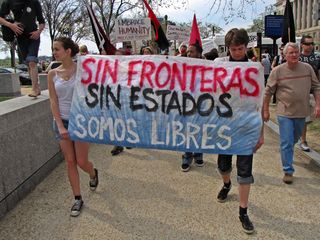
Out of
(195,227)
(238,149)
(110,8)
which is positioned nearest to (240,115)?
(238,149)

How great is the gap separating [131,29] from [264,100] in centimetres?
587

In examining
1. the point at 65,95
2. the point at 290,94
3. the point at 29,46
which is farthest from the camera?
the point at 29,46

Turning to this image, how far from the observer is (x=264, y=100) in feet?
15.1

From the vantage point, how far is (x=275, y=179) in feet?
16.8

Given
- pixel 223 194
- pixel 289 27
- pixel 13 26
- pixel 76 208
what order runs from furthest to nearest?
pixel 289 27
pixel 13 26
pixel 223 194
pixel 76 208

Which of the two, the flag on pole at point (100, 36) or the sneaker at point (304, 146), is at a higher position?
the flag on pole at point (100, 36)

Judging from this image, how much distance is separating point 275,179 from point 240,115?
6.41 ft

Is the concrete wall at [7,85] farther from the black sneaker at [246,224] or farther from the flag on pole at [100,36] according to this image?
the black sneaker at [246,224]

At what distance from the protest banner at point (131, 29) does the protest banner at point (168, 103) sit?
6019mm

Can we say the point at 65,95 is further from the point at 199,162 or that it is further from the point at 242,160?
the point at 199,162

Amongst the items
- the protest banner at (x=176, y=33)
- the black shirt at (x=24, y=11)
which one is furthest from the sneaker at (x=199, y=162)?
the protest banner at (x=176, y=33)

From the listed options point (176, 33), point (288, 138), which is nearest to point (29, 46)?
point (288, 138)

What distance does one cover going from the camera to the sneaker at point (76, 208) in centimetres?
399

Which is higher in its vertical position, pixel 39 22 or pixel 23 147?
pixel 39 22
